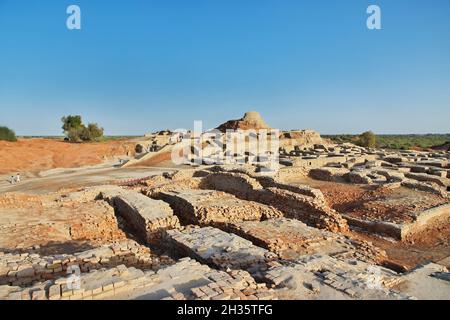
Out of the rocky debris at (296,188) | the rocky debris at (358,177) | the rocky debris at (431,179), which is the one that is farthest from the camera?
the rocky debris at (358,177)

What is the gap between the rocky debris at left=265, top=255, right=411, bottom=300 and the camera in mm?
3660

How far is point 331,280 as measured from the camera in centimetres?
395

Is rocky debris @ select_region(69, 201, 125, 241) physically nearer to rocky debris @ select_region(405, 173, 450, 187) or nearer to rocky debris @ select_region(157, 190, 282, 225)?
rocky debris @ select_region(157, 190, 282, 225)

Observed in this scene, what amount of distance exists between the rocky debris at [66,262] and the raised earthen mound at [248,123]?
34055 mm

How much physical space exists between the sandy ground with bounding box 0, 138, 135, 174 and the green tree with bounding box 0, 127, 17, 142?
10.9 ft

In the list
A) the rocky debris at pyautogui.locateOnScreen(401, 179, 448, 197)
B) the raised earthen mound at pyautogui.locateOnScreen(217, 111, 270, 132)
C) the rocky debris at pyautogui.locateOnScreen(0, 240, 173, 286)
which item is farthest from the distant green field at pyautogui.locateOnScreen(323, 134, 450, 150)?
the rocky debris at pyautogui.locateOnScreen(0, 240, 173, 286)

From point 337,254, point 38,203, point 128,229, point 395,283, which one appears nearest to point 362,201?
point 337,254

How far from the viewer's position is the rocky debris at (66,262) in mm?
4359

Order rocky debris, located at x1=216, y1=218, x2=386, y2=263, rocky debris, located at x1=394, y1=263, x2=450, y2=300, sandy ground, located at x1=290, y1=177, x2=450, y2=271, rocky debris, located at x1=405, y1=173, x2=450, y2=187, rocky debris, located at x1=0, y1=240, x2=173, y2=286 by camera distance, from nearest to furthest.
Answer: rocky debris, located at x1=394, y1=263, x2=450, y2=300 → rocky debris, located at x1=0, y1=240, x2=173, y2=286 → rocky debris, located at x1=216, y1=218, x2=386, y2=263 → sandy ground, located at x1=290, y1=177, x2=450, y2=271 → rocky debris, located at x1=405, y1=173, x2=450, y2=187

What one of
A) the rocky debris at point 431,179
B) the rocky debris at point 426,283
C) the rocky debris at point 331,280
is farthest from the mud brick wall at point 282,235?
the rocky debris at point 431,179

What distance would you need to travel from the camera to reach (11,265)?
14.9 ft

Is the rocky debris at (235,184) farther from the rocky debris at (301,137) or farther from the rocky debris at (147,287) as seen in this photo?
the rocky debris at (301,137)
